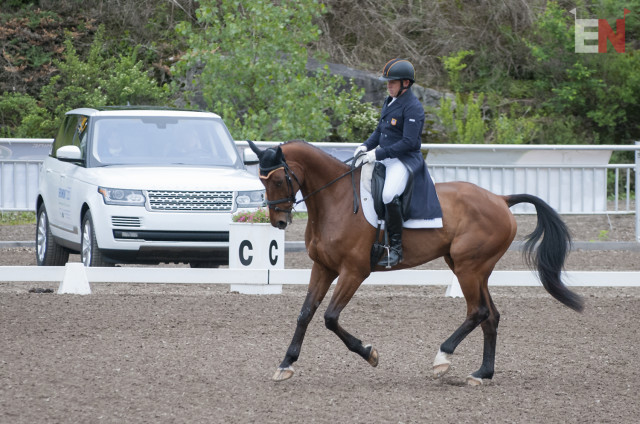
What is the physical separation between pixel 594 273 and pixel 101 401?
20.2 feet

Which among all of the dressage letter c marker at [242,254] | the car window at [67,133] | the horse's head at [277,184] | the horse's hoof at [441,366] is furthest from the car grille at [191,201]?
the horse's hoof at [441,366]

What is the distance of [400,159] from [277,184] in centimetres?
102

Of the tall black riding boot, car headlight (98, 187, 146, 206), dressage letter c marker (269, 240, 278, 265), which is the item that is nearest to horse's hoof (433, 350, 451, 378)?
the tall black riding boot

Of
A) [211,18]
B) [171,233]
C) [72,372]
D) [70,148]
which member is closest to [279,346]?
[72,372]

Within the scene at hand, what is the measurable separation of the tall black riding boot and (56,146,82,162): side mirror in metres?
5.46

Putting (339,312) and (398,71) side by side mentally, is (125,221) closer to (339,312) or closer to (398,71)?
(339,312)

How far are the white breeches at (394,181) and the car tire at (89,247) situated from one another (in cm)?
494

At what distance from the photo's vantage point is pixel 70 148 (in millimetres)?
11508

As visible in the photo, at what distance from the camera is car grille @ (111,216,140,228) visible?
10938 millimetres

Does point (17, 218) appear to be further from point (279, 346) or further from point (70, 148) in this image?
point (279, 346)

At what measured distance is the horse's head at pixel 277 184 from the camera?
6.76 m

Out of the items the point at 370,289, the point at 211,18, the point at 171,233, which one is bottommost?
the point at 370,289

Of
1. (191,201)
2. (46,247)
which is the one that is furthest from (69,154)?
(46,247)

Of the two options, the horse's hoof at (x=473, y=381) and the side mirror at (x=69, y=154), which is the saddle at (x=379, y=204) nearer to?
the horse's hoof at (x=473, y=381)
